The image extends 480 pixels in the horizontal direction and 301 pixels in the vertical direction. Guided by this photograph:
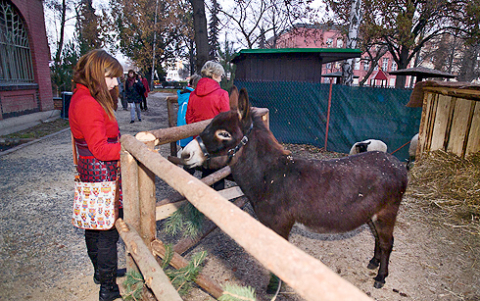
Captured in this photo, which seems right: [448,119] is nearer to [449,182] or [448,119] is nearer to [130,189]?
[449,182]

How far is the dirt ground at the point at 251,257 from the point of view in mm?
2686

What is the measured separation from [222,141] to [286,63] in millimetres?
10148

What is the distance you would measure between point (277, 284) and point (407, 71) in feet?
41.6

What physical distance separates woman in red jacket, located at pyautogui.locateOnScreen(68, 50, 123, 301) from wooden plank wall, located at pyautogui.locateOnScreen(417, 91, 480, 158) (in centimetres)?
592

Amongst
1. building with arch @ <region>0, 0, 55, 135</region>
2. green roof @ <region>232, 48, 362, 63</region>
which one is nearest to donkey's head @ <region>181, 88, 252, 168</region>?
green roof @ <region>232, 48, 362, 63</region>

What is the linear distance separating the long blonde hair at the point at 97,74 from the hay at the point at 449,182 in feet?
16.5

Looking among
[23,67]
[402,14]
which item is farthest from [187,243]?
[402,14]

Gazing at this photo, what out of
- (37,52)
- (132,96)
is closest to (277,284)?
(132,96)

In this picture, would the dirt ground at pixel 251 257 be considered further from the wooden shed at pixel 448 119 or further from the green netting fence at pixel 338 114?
the green netting fence at pixel 338 114

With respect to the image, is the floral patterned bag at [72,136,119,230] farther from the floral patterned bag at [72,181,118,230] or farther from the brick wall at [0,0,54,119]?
the brick wall at [0,0,54,119]

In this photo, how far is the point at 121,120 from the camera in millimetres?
12078

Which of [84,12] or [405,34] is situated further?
[84,12]

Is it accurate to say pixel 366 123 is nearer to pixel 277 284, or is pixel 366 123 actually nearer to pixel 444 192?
pixel 444 192

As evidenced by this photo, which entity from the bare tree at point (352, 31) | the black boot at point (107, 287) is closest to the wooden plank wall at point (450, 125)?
the black boot at point (107, 287)
